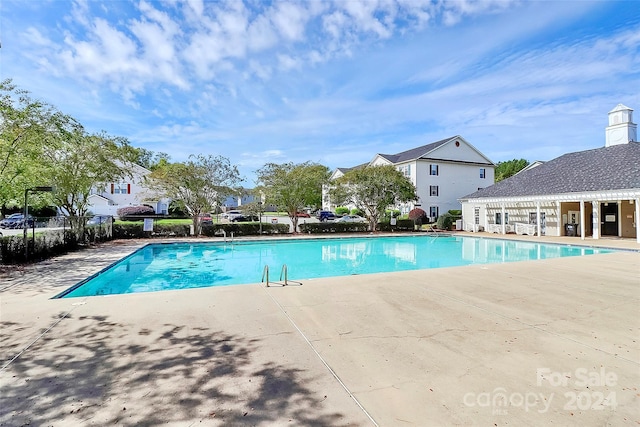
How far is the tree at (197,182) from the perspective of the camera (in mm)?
20234

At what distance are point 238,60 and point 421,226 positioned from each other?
21.5 meters

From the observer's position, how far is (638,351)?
3.85 m

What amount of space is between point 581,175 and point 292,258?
65.3 feet

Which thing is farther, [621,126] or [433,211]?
[433,211]

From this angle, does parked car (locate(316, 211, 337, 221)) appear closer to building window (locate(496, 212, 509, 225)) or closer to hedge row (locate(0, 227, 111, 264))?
building window (locate(496, 212, 509, 225))

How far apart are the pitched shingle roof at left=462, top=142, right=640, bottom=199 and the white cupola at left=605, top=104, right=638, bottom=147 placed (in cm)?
294

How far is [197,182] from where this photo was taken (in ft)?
67.5

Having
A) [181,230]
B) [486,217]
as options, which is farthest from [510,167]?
[181,230]

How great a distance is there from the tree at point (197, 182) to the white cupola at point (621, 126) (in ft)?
92.4

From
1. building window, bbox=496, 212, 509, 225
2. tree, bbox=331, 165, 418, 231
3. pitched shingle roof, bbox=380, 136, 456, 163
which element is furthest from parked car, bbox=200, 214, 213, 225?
building window, bbox=496, 212, 509, 225

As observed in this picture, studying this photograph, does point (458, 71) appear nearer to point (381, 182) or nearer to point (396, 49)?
point (396, 49)

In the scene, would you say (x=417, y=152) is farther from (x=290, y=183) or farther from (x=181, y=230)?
(x=181, y=230)

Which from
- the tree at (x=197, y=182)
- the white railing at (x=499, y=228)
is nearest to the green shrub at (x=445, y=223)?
the white railing at (x=499, y=228)

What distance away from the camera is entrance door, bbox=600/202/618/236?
2089 cm
